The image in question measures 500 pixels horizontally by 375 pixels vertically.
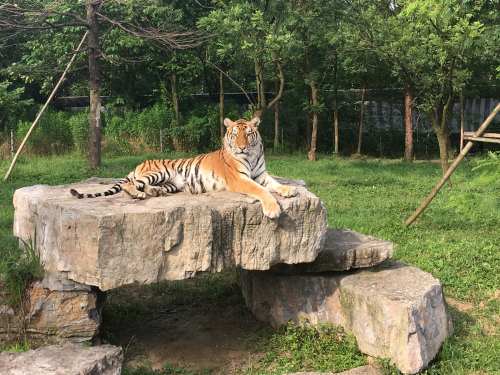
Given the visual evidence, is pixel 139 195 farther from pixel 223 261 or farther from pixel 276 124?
pixel 276 124

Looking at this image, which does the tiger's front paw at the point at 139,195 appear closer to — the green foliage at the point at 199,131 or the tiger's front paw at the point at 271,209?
the tiger's front paw at the point at 271,209

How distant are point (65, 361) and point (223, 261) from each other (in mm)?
1484

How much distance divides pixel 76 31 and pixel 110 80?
2073 mm

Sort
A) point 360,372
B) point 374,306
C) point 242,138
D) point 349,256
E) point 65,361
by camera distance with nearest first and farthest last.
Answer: point 65,361 → point 360,372 → point 374,306 → point 349,256 → point 242,138

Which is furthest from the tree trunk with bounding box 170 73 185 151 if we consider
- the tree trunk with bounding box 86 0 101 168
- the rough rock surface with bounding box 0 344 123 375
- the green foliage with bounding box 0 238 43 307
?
the rough rock surface with bounding box 0 344 123 375

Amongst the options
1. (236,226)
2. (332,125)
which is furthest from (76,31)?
(236,226)

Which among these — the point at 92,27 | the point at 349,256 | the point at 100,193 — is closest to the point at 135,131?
the point at 92,27

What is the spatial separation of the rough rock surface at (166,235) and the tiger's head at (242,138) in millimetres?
546

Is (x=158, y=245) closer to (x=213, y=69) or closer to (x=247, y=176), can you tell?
(x=247, y=176)

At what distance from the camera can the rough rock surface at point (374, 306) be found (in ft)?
15.3

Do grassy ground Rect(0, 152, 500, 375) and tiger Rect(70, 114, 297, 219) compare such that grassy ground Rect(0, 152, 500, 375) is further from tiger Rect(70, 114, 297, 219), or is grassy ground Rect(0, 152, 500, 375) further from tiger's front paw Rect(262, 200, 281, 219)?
tiger Rect(70, 114, 297, 219)

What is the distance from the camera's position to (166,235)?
15.4 feet

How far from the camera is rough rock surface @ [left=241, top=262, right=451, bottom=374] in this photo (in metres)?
4.65

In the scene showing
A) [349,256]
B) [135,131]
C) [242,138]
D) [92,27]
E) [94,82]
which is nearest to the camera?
[349,256]
